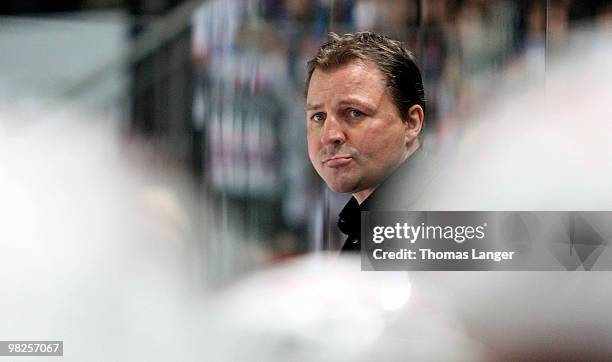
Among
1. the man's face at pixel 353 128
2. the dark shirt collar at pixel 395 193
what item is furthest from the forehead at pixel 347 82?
the dark shirt collar at pixel 395 193

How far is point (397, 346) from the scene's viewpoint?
2.73 metres

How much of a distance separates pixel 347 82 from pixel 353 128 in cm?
19

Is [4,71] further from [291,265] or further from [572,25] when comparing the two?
[572,25]

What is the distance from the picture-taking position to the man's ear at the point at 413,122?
2.71 meters

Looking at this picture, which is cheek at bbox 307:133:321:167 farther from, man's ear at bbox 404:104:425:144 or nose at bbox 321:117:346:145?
man's ear at bbox 404:104:425:144

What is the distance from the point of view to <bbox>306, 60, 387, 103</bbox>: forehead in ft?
8.79

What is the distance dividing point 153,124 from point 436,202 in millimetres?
1204

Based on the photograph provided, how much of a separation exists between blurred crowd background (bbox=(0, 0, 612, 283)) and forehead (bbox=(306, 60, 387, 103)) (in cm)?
7

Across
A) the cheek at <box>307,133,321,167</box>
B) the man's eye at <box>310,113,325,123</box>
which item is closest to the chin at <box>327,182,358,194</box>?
the cheek at <box>307,133,321,167</box>

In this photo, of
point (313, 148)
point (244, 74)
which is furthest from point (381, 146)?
point (244, 74)

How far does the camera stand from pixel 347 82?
269 cm

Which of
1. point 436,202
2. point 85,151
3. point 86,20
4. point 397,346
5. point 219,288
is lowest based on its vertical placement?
point 397,346

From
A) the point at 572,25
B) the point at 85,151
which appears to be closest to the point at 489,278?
the point at 572,25

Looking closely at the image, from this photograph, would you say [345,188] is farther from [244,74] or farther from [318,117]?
[244,74]
